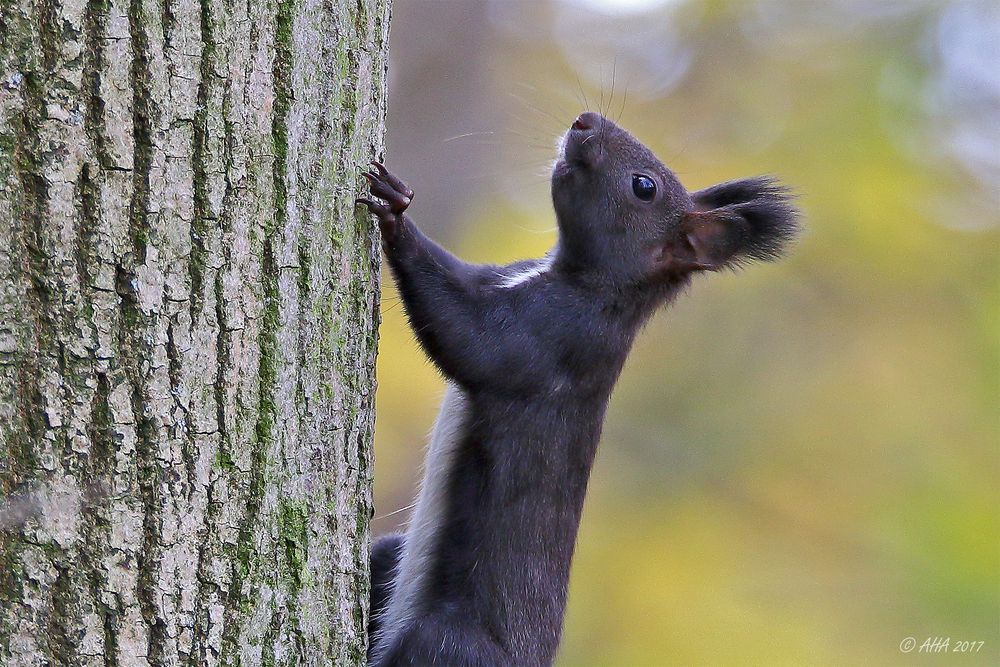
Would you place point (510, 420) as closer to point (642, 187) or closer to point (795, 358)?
point (642, 187)

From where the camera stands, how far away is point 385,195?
2.15m

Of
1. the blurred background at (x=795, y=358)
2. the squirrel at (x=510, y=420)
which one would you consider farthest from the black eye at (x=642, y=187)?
the blurred background at (x=795, y=358)

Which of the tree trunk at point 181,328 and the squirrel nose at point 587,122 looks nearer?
the tree trunk at point 181,328

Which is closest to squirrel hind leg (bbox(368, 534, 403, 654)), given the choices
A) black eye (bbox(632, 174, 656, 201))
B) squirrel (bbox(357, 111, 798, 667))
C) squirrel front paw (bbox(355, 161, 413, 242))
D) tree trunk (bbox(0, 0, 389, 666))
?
squirrel (bbox(357, 111, 798, 667))

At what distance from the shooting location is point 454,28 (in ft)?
23.9

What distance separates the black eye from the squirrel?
82 millimetres

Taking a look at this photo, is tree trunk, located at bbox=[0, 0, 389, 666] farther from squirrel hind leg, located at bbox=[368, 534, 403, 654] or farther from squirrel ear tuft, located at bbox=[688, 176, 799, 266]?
squirrel ear tuft, located at bbox=[688, 176, 799, 266]

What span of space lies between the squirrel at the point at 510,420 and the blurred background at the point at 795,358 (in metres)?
2.75

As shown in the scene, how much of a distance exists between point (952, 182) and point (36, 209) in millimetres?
5971

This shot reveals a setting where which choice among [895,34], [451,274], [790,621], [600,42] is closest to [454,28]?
[600,42]

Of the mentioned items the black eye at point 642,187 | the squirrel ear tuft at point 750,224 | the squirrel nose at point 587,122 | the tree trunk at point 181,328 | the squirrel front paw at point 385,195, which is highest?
the squirrel nose at point 587,122

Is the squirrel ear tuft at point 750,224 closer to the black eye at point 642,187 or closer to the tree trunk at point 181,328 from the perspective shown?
the black eye at point 642,187

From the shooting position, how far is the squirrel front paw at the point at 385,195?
2.10 meters

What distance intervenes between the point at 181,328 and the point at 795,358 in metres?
5.45
